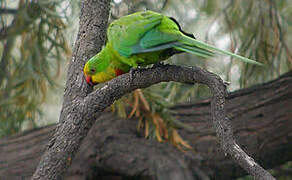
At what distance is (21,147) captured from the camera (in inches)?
120

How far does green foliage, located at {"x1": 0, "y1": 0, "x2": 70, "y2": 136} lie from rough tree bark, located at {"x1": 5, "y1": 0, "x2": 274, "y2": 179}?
3.56ft

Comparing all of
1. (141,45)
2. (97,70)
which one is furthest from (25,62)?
(141,45)

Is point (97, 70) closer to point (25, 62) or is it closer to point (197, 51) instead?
point (197, 51)

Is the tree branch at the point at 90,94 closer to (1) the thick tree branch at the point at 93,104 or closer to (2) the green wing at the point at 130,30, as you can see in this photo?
(1) the thick tree branch at the point at 93,104

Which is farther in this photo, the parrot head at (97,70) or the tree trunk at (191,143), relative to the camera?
the tree trunk at (191,143)

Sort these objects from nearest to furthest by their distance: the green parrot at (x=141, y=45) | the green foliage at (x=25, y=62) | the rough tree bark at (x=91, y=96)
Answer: the rough tree bark at (x=91, y=96)
the green parrot at (x=141, y=45)
the green foliage at (x=25, y=62)

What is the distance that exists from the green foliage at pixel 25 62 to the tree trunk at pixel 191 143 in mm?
488

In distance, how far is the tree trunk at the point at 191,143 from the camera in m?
2.68

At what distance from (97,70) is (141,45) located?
0.40 m

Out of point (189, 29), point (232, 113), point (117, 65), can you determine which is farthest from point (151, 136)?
point (189, 29)

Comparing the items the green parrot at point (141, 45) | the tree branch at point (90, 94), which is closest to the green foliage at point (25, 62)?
the tree branch at point (90, 94)

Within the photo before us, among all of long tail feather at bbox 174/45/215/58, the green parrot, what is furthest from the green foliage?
long tail feather at bbox 174/45/215/58

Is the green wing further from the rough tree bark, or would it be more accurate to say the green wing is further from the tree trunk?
the tree trunk

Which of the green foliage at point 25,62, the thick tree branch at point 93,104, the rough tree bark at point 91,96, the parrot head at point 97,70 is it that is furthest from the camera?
the green foliage at point 25,62
